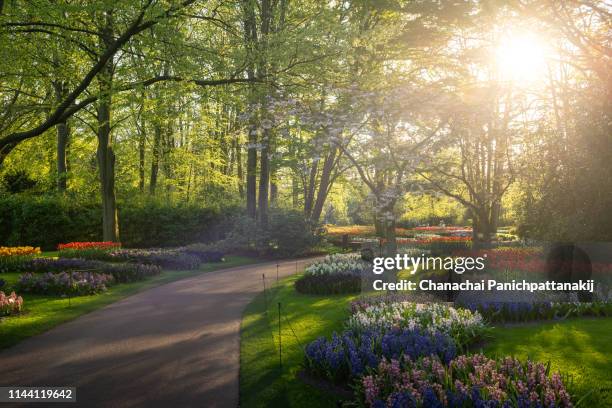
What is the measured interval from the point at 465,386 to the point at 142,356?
16.7ft

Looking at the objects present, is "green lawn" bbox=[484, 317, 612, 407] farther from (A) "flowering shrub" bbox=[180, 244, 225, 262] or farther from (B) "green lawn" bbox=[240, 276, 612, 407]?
(A) "flowering shrub" bbox=[180, 244, 225, 262]

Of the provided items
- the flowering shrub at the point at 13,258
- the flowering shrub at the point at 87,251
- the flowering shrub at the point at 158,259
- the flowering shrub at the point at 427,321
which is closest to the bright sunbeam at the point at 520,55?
the flowering shrub at the point at 427,321

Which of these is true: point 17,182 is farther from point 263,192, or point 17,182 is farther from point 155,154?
point 263,192

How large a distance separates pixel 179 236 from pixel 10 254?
35.8 feet

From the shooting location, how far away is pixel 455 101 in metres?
15.4

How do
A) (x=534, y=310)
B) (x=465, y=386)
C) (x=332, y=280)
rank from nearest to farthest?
1. (x=465, y=386)
2. (x=534, y=310)
3. (x=332, y=280)

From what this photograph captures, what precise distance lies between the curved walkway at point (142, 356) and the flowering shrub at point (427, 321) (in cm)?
220

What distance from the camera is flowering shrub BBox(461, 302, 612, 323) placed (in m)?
9.54

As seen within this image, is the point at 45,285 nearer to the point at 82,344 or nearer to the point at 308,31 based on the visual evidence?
the point at 82,344

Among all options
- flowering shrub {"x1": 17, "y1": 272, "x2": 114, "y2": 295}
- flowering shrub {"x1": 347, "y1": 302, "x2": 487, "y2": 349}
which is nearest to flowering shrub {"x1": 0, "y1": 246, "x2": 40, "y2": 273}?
flowering shrub {"x1": 17, "y1": 272, "x2": 114, "y2": 295}

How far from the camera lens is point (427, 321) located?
8.19m

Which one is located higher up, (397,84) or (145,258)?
(397,84)

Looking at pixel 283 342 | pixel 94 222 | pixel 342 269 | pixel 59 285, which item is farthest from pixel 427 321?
pixel 94 222

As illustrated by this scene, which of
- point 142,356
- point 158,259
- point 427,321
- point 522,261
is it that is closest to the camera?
point 142,356
